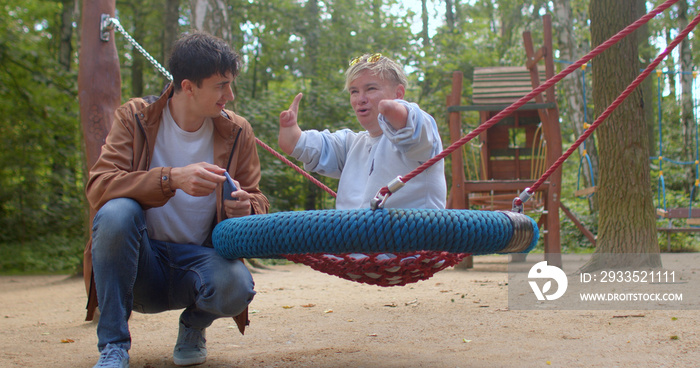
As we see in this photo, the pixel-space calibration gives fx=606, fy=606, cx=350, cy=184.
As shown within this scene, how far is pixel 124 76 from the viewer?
1509 cm

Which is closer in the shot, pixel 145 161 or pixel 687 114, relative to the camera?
pixel 145 161

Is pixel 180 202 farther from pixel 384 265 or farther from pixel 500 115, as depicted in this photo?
pixel 500 115

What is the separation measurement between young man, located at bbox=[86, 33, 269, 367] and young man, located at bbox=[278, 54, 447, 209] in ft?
1.03

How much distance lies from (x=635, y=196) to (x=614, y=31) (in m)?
1.39

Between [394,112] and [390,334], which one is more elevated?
[394,112]

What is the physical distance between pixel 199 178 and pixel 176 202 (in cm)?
46

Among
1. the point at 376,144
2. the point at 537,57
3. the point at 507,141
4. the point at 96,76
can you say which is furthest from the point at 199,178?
the point at 507,141

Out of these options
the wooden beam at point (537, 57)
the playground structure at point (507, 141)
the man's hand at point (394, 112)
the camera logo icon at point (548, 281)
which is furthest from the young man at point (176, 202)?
the wooden beam at point (537, 57)

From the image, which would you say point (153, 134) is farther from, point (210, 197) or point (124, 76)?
point (124, 76)

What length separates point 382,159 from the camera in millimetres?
2340

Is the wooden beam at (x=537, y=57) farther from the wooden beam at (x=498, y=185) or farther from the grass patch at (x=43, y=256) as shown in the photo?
the grass patch at (x=43, y=256)

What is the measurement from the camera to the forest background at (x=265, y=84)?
9.40 meters

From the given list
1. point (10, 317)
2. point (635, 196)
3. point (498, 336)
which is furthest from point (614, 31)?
point (10, 317)

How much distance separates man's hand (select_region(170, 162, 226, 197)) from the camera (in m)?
1.92
